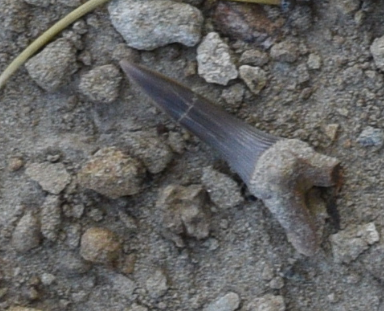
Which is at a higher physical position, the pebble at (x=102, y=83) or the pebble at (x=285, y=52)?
the pebble at (x=102, y=83)

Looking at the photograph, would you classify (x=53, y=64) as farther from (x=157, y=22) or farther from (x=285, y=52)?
(x=285, y=52)

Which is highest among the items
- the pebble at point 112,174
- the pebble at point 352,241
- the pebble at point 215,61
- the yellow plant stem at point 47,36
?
the yellow plant stem at point 47,36

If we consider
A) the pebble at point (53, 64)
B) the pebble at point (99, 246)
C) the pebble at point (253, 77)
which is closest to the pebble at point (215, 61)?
the pebble at point (253, 77)

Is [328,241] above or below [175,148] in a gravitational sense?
below

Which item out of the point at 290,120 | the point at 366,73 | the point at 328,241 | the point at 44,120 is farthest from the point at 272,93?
the point at 44,120

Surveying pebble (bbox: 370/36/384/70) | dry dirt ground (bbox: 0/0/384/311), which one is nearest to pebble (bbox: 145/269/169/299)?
dry dirt ground (bbox: 0/0/384/311)

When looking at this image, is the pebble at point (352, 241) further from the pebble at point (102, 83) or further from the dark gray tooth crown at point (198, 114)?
the pebble at point (102, 83)

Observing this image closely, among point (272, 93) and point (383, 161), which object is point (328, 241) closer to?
point (383, 161)
